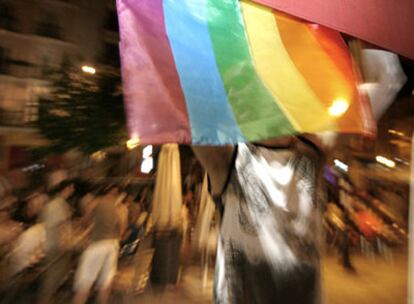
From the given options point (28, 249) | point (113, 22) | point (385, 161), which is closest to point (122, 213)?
point (28, 249)

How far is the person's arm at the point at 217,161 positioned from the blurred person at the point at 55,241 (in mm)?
3746

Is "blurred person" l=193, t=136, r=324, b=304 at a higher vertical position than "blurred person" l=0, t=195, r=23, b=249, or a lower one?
higher

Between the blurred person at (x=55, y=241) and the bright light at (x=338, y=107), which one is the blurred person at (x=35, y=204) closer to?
the blurred person at (x=55, y=241)

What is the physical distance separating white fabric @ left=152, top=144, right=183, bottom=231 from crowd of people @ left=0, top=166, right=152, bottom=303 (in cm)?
54

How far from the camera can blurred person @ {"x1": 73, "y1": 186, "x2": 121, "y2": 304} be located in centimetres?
515

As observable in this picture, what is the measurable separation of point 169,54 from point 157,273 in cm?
533

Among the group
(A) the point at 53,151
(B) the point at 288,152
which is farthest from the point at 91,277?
(B) the point at 288,152

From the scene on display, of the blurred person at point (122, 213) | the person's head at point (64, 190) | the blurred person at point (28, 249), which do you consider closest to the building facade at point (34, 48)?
the person's head at point (64, 190)

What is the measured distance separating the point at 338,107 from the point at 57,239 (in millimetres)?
4488

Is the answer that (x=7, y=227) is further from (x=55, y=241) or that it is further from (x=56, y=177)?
(x=56, y=177)

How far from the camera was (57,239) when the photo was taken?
17.0 feet

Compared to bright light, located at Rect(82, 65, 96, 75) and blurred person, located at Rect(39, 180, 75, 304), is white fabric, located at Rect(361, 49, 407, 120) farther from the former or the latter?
blurred person, located at Rect(39, 180, 75, 304)

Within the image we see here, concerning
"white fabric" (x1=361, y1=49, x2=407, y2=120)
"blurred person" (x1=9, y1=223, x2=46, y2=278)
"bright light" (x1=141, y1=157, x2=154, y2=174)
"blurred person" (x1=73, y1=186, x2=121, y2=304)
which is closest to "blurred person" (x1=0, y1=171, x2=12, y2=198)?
"blurred person" (x1=9, y1=223, x2=46, y2=278)

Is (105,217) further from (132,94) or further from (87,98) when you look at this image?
(132,94)
